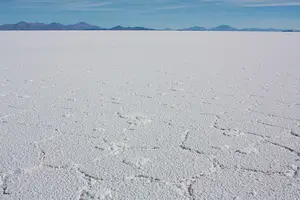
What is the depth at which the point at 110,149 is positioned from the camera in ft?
5.92

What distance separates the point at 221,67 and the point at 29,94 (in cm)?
369

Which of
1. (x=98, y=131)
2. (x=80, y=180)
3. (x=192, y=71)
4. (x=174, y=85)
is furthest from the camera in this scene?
(x=192, y=71)

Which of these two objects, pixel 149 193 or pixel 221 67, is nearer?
pixel 149 193

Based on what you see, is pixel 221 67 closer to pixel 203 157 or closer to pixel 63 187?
pixel 203 157

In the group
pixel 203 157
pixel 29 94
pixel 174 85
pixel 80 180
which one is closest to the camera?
pixel 80 180

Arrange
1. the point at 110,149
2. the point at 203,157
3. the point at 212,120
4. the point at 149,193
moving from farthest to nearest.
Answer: the point at 212,120
the point at 110,149
the point at 203,157
the point at 149,193

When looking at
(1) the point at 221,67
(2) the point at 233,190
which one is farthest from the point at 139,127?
(1) the point at 221,67

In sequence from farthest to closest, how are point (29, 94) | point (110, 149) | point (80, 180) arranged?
point (29, 94) → point (110, 149) → point (80, 180)

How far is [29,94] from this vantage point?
3.27m

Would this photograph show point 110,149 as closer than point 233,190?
No

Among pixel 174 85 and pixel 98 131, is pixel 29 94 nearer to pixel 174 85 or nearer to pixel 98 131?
pixel 98 131

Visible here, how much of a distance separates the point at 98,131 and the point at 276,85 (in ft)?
9.00

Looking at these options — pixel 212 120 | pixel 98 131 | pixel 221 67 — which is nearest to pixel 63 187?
pixel 98 131

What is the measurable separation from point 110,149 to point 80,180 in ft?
1.28
